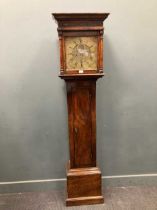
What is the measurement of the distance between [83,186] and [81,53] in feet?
3.76

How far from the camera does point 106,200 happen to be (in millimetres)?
2346

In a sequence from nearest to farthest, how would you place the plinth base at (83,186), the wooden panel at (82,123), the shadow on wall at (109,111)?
the wooden panel at (82,123) < the plinth base at (83,186) < the shadow on wall at (109,111)

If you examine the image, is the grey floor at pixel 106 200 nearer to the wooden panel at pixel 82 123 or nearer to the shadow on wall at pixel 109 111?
the shadow on wall at pixel 109 111

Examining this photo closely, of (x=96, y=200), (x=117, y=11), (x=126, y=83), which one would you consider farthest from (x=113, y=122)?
(x=117, y=11)

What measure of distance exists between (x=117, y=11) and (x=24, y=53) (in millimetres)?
906

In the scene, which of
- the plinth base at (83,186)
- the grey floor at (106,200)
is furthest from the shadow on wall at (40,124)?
the plinth base at (83,186)

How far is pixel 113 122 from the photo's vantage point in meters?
2.48

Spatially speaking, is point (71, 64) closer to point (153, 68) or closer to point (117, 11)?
point (117, 11)

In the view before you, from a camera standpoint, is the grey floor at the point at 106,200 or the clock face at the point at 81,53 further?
the grey floor at the point at 106,200

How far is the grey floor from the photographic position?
226 centimetres

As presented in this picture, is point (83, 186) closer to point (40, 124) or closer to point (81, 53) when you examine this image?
point (40, 124)

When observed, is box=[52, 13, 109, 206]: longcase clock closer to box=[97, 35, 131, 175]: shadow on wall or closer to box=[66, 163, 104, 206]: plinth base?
box=[66, 163, 104, 206]: plinth base

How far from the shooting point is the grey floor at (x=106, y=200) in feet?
7.40

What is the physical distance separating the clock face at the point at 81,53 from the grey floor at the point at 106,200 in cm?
121
